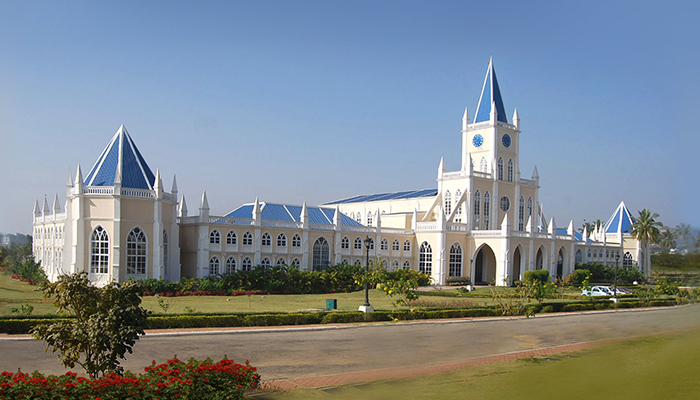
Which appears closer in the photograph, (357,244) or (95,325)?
(95,325)

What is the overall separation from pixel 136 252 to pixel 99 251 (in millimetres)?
2236

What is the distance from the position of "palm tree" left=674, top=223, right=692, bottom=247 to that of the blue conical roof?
37147 millimetres

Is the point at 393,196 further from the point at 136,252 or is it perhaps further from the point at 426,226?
the point at 136,252

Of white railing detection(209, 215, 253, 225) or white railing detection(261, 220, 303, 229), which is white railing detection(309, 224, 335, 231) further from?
white railing detection(209, 215, 253, 225)

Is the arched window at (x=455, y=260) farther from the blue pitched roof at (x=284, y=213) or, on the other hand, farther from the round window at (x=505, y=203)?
the blue pitched roof at (x=284, y=213)

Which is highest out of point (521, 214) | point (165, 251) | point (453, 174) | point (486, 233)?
point (453, 174)

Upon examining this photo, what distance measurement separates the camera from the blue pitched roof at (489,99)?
207ft

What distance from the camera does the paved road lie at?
54.5ft

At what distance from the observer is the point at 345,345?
20812mm

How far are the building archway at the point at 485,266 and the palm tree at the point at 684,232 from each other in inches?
2182

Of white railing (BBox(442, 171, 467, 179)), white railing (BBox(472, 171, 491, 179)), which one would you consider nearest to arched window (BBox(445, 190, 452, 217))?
white railing (BBox(442, 171, 467, 179))

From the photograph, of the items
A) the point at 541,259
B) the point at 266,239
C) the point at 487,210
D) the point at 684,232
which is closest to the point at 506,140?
the point at 487,210

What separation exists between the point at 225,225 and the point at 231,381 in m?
33.5

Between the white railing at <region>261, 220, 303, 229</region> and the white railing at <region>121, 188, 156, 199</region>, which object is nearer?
the white railing at <region>121, 188, 156, 199</region>
